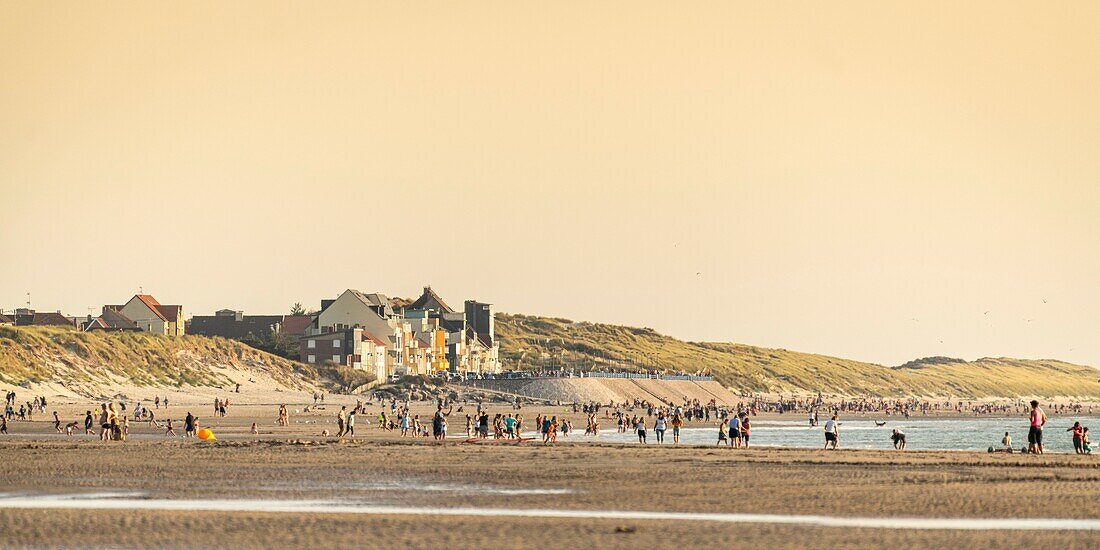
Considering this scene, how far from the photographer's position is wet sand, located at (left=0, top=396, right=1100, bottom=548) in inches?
930

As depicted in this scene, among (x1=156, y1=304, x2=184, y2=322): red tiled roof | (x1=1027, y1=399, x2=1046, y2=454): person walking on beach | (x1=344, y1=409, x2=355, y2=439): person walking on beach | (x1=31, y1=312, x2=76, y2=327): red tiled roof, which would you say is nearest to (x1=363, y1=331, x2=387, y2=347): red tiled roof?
(x1=156, y1=304, x2=184, y2=322): red tiled roof

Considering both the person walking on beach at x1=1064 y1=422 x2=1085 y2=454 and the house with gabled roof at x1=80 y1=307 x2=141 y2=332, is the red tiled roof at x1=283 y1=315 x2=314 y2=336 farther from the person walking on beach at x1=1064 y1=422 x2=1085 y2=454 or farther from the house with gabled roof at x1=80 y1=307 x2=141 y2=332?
the person walking on beach at x1=1064 y1=422 x2=1085 y2=454

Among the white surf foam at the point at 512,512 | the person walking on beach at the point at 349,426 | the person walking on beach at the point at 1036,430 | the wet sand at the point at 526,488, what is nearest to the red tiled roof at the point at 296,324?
the person walking on beach at the point at 349,426

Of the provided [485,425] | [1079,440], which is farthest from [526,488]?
[485,425]

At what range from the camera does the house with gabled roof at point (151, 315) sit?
16250 cm

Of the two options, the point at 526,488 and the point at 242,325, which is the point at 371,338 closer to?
the point at 242,325

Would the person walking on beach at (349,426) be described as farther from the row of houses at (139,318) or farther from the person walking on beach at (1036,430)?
the row of houses at (139,318)

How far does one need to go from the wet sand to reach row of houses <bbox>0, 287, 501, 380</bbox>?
9907cm

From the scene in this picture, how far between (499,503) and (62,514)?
28.4 feet

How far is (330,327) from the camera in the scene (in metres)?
164

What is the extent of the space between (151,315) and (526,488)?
137 metres

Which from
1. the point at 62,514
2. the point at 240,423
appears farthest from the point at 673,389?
the point at 62,514

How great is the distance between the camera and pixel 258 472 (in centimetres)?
3772

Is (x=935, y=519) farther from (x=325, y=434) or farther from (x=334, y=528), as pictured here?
(x=325, y=434)
